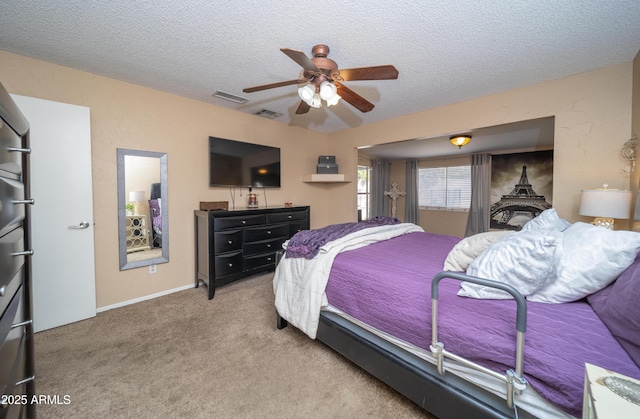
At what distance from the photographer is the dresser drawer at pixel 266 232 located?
10.6 feet

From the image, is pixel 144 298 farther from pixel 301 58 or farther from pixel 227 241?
pixel 301 58

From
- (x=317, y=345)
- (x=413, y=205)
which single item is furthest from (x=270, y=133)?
(x=413, y=205)

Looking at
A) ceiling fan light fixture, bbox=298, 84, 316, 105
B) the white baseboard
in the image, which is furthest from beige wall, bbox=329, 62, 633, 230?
the white baseboard

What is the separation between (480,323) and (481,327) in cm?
2

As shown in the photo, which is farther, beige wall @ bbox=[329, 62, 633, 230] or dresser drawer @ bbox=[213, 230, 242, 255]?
dresser drawer @ bbox=[213, 230, 242, 255]

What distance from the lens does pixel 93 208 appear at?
8.29 ft

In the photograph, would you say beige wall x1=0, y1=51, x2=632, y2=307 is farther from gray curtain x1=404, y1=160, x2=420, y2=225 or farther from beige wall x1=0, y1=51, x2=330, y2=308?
gray curtain x1=404, y1=160, x2=420, y2=225

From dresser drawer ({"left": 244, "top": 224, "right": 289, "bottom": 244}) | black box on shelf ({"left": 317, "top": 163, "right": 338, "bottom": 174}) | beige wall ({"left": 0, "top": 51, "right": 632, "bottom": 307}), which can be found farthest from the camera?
black box on shelf ({"left": 317, "top": 163, "right": 338, "bottom": 174})

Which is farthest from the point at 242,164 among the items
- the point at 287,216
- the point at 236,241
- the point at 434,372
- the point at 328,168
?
the point at 434,372

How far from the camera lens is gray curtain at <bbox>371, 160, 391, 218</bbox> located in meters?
6.98

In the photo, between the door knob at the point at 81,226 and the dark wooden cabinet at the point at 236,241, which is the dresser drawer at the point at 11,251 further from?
the dark wooden cabinet at the point at 236,241

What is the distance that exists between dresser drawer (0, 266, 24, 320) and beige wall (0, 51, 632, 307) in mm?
1833

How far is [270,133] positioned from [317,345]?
Result: 3.17m

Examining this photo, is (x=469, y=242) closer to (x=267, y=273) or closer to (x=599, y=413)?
(x=599, y=413)
